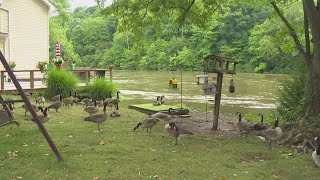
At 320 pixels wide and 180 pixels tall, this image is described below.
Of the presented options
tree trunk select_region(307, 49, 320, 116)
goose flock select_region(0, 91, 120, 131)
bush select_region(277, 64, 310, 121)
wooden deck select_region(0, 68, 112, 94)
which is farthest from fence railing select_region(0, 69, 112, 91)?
tree trunk select_region(307, 49, 320, 116)

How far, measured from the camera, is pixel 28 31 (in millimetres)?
28984

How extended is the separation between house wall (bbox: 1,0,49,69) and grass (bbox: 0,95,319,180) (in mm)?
16971

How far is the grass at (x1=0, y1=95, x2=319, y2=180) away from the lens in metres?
7.99

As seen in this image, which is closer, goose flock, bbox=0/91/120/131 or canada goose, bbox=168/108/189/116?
goose flock, bbox=0/91/120/131

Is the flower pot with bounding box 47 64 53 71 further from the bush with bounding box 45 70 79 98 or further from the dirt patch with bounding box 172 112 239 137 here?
the dirt patch with bounding box 172 112 239 137

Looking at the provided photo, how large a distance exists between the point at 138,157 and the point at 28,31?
22.6 metres

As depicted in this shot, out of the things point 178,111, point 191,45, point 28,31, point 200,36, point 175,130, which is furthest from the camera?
point 191,45

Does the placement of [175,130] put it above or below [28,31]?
below

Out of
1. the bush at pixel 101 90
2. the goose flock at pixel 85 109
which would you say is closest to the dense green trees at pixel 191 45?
the bush at pixel 101 90

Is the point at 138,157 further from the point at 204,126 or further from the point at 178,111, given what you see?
the point at 178,111

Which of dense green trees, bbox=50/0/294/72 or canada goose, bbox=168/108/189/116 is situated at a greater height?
dense green trees, bbox=50/0/294/72

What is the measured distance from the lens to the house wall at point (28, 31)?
28156 millimetres

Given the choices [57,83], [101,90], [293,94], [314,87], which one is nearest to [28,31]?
[57,83]

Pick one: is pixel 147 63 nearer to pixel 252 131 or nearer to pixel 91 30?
pixel 91 30
